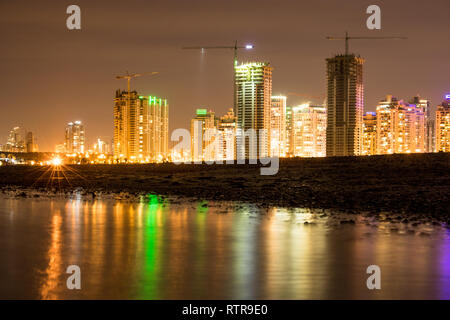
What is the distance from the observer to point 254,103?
625ft

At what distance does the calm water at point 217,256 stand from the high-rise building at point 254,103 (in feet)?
512

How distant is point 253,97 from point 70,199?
163 metres

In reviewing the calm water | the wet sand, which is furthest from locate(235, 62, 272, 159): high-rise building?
the calm water

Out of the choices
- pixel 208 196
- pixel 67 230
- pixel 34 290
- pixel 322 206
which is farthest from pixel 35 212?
pixel 34 290

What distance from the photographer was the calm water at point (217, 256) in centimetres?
1008

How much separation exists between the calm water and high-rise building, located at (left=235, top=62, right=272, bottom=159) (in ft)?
512

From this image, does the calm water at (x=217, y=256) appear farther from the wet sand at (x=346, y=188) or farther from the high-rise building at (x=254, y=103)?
the high-rise building at (x=254, y=103)

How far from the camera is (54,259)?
42.1ft

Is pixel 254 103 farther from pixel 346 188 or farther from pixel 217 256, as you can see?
pixel 217 256

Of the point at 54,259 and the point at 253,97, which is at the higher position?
the point at 253,97

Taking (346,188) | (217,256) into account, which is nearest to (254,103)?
(346,188)
